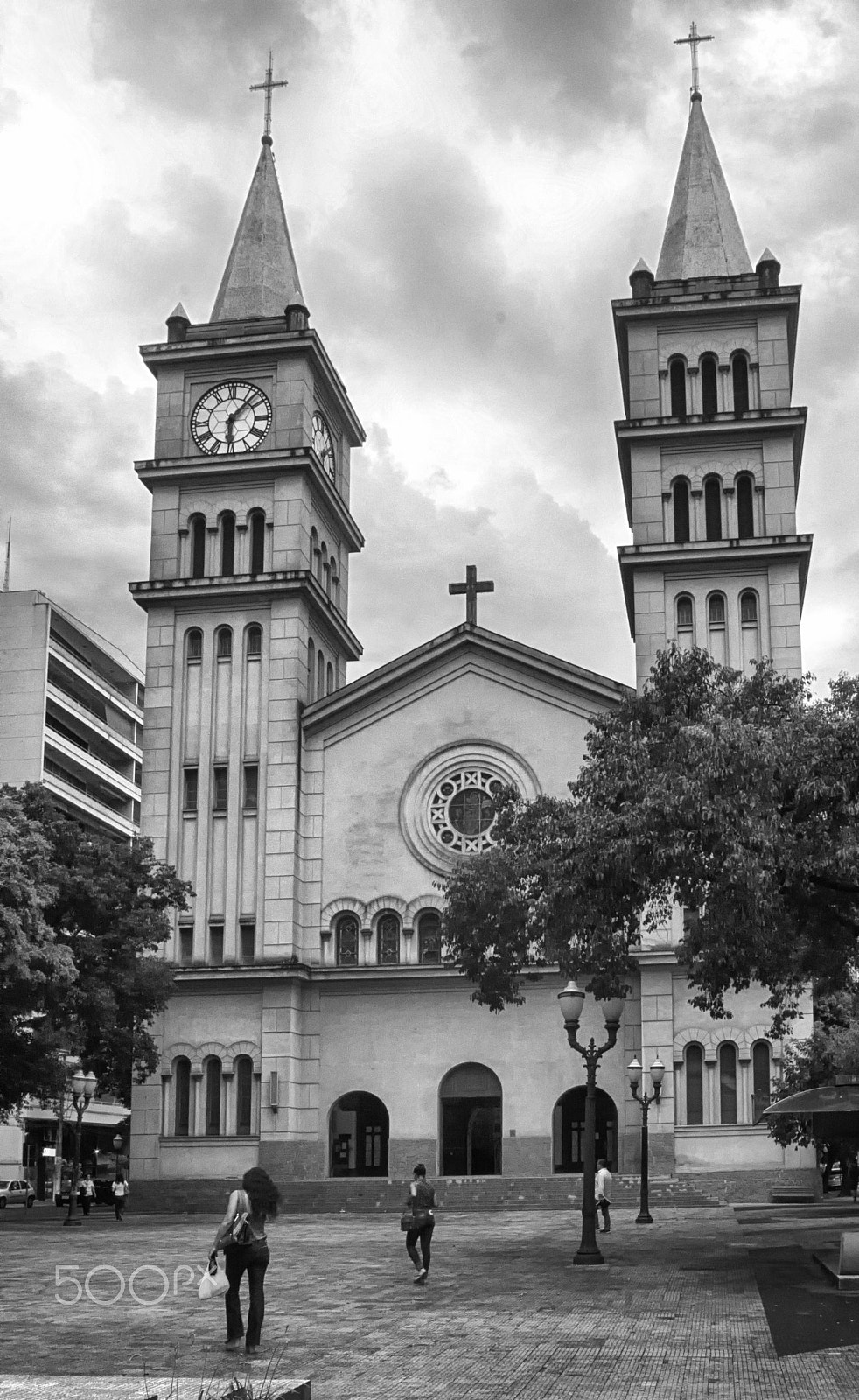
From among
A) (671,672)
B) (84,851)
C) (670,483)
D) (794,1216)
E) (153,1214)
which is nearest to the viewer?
(671,672)

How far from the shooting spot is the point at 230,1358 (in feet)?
49.1

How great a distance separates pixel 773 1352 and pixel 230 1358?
16.9 feet

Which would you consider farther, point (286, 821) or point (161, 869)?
point (286, 821)

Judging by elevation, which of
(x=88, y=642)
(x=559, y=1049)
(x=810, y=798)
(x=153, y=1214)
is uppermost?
(x=88, y=642)

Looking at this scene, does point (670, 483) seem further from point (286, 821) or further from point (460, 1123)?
point (460, 1123)

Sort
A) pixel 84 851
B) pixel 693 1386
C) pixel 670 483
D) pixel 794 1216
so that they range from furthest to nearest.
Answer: pixel 670 483 < pixel 84 851 < pixel 794 1216 < pixel 693 1386

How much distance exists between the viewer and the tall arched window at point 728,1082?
140 ft

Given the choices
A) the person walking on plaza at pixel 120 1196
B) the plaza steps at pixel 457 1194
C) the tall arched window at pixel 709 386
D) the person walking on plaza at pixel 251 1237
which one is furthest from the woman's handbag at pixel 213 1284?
the tall arched window at pixel 709 386

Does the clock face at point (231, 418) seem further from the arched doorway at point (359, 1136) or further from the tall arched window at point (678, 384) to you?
the arched doorway at point (359, 1136)

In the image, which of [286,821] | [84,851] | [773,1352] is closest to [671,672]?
[773,1352]

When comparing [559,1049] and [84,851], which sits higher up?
[84,851]

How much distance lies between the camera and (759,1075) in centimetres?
4259

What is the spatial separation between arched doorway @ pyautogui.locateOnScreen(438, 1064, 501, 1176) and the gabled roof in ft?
34.8

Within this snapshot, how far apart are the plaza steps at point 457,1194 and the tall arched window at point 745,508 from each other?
58.8 feet
